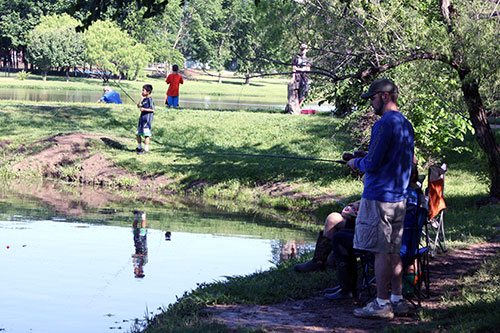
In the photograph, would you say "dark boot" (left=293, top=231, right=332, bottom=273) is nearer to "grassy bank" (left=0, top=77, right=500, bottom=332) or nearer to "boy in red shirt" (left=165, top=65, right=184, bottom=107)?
"grassy bank" (left=0, top=77, right=500, bottom=332)

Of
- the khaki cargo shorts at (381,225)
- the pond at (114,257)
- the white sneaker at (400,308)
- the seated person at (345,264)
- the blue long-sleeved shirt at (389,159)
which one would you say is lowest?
the pond at (114,257)

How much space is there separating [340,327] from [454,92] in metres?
7.59

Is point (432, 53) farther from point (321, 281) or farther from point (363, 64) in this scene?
point (321, 281)

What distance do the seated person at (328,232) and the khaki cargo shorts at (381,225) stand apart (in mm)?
1226

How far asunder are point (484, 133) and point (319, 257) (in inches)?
215

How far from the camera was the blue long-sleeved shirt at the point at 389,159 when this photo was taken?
20.1ft

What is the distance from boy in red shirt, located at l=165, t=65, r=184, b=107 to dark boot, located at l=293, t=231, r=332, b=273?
1644 cm

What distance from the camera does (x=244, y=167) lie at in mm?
16641

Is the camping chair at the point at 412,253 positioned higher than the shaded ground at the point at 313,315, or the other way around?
the camping chair at the point at 412,253

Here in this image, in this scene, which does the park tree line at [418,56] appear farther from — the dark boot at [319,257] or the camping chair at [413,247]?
the camping chair at [413,247]

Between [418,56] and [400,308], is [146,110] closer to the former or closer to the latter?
[418,56]

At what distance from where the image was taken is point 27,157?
17953 mm

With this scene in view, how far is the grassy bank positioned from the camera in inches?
293

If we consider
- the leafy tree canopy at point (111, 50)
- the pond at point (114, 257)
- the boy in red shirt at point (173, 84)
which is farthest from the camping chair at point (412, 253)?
the leafy tree canopy at point (111, 50)
